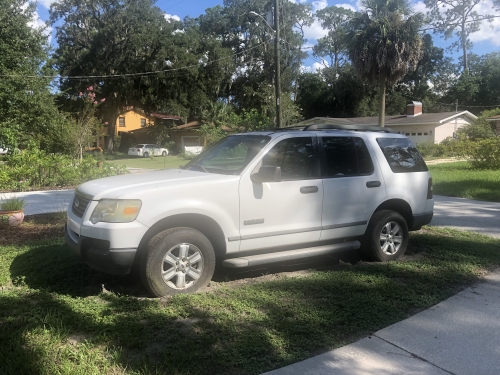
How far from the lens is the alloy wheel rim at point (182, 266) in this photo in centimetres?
451

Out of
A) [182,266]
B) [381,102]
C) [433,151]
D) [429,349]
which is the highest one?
[381,102]

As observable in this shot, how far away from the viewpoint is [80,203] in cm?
488

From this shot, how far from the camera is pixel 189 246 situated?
180 inches

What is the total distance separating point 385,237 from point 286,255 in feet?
5.21

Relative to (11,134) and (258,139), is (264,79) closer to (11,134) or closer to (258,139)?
(11,134)

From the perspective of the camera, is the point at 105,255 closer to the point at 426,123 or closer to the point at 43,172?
the point at 43,172

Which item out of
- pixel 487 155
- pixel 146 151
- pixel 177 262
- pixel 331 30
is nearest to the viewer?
pixel 177 262

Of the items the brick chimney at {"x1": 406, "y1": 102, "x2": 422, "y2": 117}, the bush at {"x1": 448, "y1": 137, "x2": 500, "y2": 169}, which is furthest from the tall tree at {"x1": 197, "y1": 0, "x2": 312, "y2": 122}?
the bush at {"x1": 448, "y1": 137, "x2": 500, "y2": 169}

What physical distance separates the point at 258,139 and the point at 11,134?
14064mm

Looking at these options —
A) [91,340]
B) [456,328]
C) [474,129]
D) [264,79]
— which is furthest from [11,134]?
[264,79]

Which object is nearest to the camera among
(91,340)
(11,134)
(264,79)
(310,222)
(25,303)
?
(91,340)

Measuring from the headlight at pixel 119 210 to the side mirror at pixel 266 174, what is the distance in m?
1.27

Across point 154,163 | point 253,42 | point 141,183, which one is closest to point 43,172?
point 141,183

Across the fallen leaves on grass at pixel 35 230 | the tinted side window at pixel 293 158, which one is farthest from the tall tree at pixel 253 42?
the tinted side window at pixel 293 158
